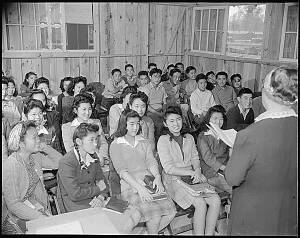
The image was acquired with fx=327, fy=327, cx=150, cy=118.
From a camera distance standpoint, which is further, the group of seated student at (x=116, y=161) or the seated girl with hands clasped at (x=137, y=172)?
the seated girl with hands clasped at (x=137, y=172)

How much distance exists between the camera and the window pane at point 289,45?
5.42 metres

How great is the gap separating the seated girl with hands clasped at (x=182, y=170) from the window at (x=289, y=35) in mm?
3304

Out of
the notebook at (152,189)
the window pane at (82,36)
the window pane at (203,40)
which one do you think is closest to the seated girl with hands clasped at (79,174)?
the notebook at (152,189)

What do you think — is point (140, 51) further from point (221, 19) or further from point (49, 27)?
point (49, 27)

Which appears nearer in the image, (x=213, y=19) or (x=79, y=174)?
(x=79, y=174)

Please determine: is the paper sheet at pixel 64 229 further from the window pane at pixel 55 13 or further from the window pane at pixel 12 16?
the window pane at pixel 55 13

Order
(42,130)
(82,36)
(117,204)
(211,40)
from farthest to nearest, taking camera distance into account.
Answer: (211,40) < (82,36) < (42,130) < (117,204)

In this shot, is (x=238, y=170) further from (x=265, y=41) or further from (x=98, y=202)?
(x=265, y=41)

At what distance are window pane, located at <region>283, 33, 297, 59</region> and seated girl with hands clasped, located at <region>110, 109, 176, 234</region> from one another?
146 inches

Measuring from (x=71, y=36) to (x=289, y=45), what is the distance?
4.08 metres

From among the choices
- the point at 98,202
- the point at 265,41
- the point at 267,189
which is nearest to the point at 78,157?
the point at 98,202

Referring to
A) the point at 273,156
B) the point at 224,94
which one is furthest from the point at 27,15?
the point at 273,156

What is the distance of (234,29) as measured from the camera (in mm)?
6789

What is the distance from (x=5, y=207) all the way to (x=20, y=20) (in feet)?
15.9
